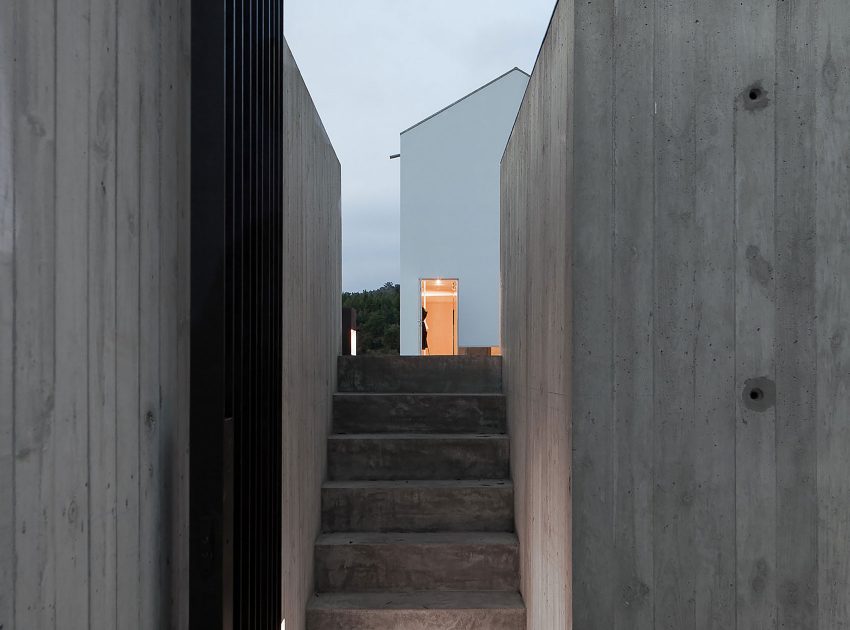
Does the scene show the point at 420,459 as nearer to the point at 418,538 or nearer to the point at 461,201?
the point at 418,538

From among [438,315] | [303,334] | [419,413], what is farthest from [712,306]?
[438,315]

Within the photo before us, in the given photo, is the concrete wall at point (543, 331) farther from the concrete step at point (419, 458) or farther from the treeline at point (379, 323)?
the treeline at point (379, 323)

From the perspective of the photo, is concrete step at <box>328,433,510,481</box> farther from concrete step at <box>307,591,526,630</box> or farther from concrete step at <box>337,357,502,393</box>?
concrete step at <box>307,591,526,630</box>

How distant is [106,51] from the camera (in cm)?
119

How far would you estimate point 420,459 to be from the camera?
3.64 metres

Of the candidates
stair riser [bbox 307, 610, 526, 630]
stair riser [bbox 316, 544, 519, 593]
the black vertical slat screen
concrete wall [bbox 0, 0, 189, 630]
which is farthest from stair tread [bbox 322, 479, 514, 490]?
concrete wall [bbox 0, 0, 189, 630]

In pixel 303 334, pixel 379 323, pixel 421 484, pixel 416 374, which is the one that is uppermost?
pixel 379 323

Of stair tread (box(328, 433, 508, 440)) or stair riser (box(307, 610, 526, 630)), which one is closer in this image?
stair riser (box(307, 610, 526, 630))

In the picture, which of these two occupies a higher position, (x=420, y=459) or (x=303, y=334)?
(x=303, y=334)

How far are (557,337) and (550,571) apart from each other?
0.79 metres

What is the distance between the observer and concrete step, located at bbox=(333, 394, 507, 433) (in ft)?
12.8

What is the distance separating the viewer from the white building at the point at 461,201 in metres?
9.24

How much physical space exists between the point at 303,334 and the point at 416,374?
1355 millimetres

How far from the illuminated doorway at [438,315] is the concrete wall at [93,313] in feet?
26.4
